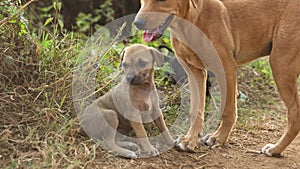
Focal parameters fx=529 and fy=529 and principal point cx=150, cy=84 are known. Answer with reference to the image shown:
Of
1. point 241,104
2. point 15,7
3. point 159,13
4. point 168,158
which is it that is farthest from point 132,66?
point 241,104

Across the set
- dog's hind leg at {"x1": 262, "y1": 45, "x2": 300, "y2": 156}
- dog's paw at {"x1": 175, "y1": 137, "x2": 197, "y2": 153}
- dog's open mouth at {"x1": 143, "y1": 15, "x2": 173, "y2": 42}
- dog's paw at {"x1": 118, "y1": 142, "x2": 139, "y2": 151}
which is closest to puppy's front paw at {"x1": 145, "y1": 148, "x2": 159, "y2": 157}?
dog's paw at {"x1": 118, "y1": 142, "x2": 139, "y2": 151}

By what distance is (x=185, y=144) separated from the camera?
5016mm

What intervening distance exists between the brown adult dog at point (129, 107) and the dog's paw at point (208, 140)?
582 mm

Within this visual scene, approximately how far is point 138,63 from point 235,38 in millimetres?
1015

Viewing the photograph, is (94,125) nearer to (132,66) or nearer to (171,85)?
(132,66)

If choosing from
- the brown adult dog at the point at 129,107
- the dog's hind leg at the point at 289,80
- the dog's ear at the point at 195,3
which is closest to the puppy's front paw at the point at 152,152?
the brown adult dog at the point at 129,107

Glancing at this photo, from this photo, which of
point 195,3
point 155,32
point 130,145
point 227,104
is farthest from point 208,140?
point 195,3

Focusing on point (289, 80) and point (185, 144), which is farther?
point (185, 144)

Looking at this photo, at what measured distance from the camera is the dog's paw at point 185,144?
498 cm

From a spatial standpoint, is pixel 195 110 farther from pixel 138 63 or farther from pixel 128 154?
pixel 128 154

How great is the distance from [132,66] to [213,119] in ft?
4.87

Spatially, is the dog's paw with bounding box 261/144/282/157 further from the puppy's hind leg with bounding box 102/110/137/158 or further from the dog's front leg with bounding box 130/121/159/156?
the puppy's hind leg with bounding box 102/110/137/158

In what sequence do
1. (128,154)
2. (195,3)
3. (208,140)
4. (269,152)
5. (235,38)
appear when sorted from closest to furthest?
1. (128,154)
2. (195,3)
3. (269,152)
4. (235,38)
5. (208,140)

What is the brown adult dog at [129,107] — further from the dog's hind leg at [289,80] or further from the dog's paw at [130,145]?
the dog's hind leg at [289,80]
